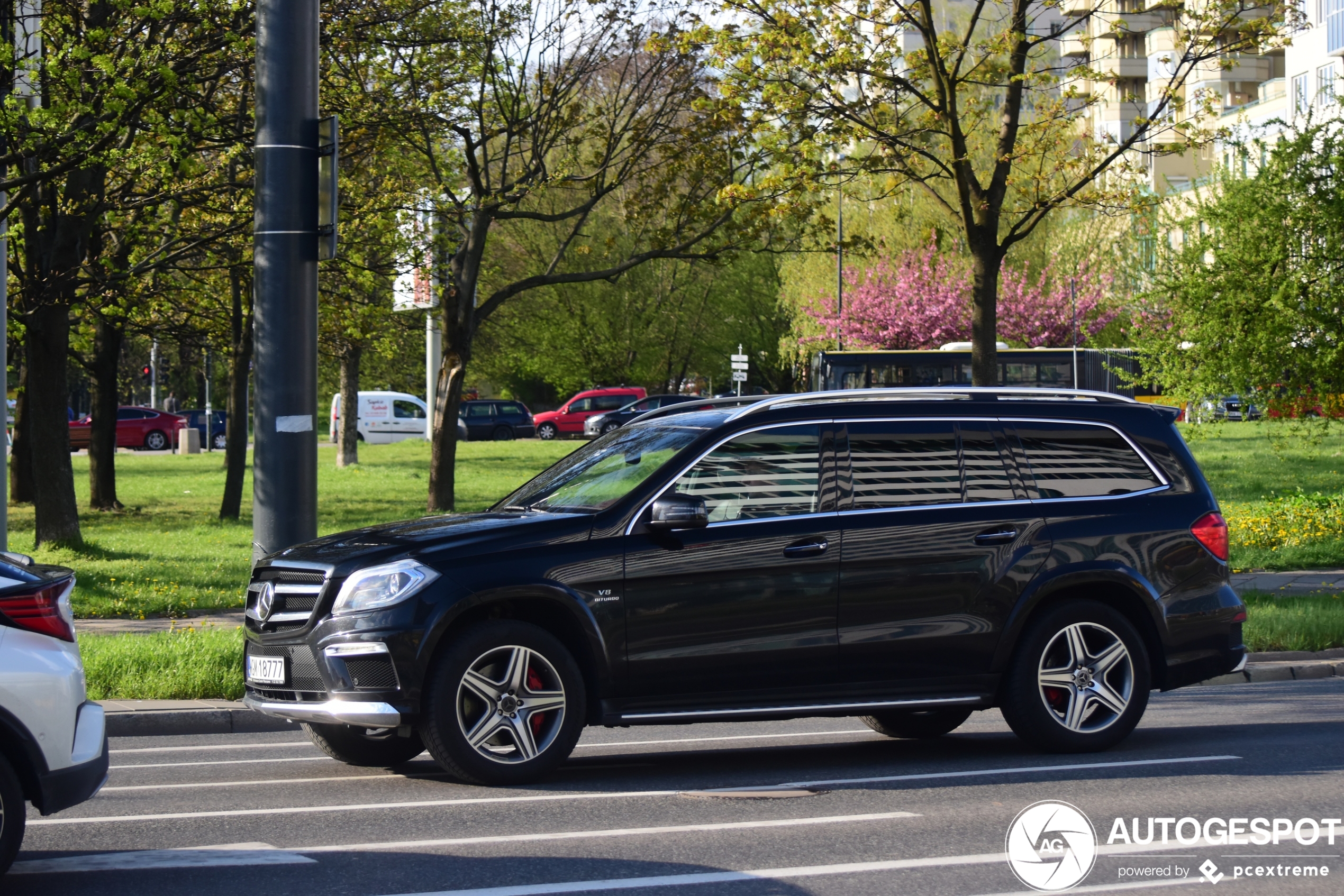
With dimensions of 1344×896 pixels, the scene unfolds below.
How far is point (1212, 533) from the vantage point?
8.41 m

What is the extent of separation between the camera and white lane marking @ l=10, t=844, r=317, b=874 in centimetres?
568

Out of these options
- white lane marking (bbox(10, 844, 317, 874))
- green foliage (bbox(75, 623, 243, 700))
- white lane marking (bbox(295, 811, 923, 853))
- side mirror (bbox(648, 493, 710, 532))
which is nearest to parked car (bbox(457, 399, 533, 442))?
green foliage (bbox(75, 623, 243, 700))

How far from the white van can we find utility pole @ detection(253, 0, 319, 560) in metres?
49.0

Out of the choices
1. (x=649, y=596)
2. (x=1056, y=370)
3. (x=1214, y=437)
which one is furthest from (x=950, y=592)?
(x=1056, y=370)

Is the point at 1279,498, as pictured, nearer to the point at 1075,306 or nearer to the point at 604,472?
the point at 604,472

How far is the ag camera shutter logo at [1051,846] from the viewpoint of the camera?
558 centimetres

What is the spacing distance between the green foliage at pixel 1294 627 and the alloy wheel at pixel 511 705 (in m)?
6.64

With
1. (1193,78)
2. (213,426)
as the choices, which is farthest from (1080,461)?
(1193,78)

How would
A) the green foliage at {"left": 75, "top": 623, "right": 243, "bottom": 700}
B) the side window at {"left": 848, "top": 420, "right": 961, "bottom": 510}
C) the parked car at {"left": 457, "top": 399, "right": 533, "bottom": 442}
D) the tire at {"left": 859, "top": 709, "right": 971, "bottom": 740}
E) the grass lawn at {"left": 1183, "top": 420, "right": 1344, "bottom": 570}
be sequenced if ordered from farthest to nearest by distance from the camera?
the parked car at {"left": 457, "top": 399, "right": 533, "bottom": 442}, the grass lawn at {"left": 1183, "top": 420, "right": 1344, "bottom": 570}, the green foliage at {"left": 75, "top": 623, "right": 243, "bottom": 700}, the tire at {"left": 859, "top": 709, "right": 971, "bottom": 740}, the side window at {"left": 848, "top": 420, "right": 961, "bottom": 510}

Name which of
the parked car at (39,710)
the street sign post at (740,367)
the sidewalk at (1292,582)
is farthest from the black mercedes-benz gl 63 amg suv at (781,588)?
the street sign post at (740,367)

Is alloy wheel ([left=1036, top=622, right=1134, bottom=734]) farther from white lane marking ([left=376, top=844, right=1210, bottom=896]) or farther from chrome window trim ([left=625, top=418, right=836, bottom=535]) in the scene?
white lane marking ([left=376, top=844, right=1210, bottom=896])

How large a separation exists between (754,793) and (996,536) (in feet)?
6.13

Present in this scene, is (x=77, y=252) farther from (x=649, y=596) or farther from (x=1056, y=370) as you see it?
(x=1056, y=370)

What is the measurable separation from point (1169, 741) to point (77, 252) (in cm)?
1437
